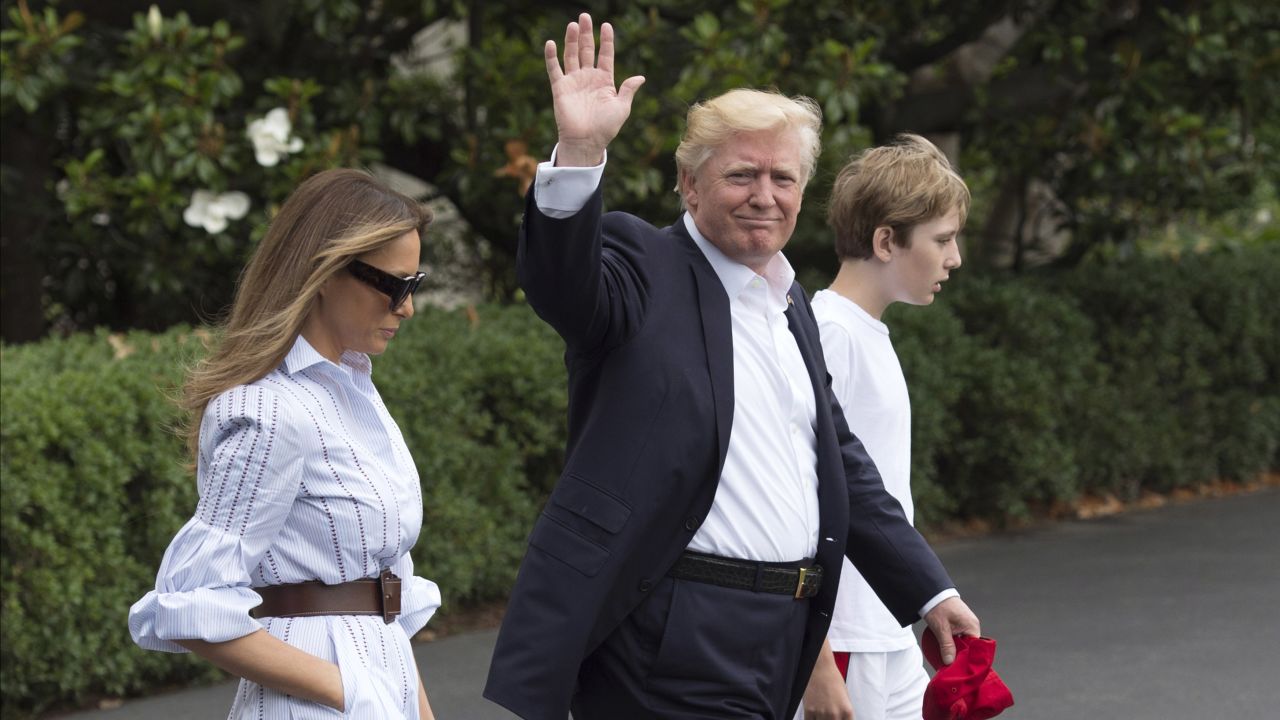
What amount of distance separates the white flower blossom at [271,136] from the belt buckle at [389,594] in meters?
5.12

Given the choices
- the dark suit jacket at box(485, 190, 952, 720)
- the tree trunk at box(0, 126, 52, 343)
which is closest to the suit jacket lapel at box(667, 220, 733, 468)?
the dark suit jacket at box(485, 190, 952, 720)

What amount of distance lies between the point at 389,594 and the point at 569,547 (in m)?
0.34

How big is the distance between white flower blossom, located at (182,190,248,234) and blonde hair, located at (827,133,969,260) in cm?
433

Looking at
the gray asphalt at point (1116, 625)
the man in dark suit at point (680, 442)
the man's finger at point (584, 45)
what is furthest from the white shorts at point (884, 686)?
the gray asphalt at point (1116, 625)

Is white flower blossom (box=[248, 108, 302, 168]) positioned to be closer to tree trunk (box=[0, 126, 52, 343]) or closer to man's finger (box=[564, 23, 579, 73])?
tree trunk (box=[0, 126, 52, 343])

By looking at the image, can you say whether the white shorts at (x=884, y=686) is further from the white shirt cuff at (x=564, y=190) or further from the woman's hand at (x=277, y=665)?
the white shirt cuff at (x=564, y=190)

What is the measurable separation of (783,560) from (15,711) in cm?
380

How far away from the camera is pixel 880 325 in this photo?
381 centimetres

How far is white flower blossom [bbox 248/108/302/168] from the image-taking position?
750cm

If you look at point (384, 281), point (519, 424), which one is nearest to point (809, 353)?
point (384, 281)

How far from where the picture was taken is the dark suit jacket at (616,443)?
280 cm

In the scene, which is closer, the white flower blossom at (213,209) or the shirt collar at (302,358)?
the shirt collar at (302,358)

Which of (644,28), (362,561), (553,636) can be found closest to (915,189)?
(553,636)

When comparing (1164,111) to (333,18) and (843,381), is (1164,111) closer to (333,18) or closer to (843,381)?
(333,18)
